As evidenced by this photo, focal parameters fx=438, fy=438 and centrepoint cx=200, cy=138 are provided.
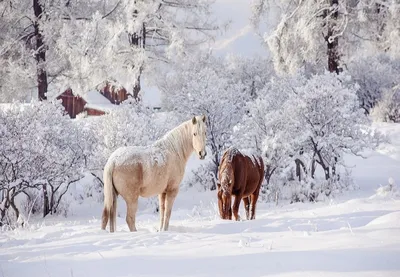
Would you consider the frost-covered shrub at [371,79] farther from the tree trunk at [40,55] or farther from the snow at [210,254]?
the snow at [210,254]

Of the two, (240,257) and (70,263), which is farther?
(70,263)

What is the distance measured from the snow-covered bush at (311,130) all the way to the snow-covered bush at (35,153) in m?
5.02

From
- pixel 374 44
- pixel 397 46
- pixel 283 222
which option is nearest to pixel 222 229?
pixel 283 222

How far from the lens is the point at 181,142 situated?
618cm

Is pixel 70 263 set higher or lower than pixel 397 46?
lower

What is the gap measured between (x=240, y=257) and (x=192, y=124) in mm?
2953

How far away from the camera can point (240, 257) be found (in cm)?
337

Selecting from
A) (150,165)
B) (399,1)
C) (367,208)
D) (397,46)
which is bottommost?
(367,208)

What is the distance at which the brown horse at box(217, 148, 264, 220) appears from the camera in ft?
22.8

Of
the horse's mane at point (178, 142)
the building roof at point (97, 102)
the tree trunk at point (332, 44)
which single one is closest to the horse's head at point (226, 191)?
the horse's mane at point (178, 142)

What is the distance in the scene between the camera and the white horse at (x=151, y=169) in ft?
19.0

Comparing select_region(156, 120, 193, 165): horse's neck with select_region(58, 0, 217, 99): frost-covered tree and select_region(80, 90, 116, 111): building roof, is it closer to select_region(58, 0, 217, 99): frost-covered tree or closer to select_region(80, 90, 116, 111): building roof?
select_region(58, 0, 217, 99): frost-covered tree

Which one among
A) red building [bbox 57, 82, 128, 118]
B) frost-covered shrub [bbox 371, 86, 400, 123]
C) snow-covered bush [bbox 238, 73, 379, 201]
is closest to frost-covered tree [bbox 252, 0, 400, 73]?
snow-covered bush [bbox 238, 73, 379, 201]

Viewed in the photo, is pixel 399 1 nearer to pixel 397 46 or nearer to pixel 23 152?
pixel 397 46
